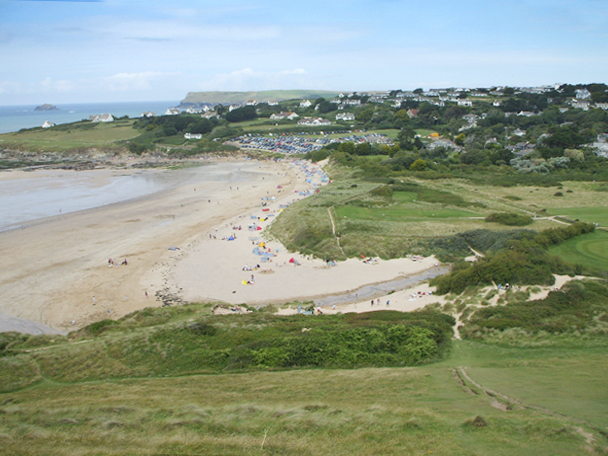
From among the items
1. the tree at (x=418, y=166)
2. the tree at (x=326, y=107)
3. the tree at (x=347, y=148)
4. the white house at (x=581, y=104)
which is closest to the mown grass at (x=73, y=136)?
the tree at (x=347, y=148)

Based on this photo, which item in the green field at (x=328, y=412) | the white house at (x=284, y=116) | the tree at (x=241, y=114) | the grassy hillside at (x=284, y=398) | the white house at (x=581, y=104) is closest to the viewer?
the green field at (x=328, y=412)

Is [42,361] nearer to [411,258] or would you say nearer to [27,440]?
[27,440]

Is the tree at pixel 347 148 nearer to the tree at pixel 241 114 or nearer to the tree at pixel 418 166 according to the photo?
the tree at pixel 418 166

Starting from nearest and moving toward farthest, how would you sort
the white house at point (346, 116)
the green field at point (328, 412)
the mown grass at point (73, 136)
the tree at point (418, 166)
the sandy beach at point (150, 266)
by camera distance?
1. the green field at point (328, 412)
2. the sandy beach at point (150, 266)
3. the tree at point (418, 166)
4. the mown grass at point (73, 136)
5. the white house at point (346, 116)

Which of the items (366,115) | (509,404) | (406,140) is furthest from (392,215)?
(366,115)

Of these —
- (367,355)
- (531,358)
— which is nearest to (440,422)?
(367,355)

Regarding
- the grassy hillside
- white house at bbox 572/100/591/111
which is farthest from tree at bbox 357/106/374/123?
the grassy hillside

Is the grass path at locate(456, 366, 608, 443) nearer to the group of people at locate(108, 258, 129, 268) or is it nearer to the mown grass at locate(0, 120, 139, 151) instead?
the group of people at locate(108, 258, 129, 268)
